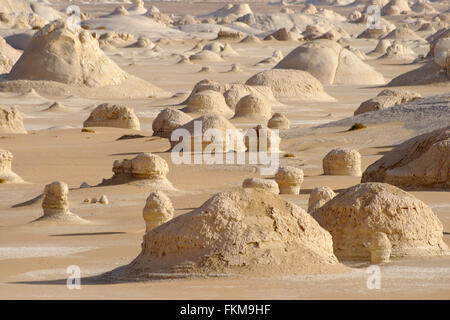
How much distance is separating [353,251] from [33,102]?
24511mm

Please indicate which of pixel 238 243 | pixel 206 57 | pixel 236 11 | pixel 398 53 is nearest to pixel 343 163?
pixel 238 243

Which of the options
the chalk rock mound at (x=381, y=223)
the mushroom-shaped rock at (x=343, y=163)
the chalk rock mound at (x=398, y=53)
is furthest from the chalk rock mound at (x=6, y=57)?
the chalk rock mound at (x=381, y=223)

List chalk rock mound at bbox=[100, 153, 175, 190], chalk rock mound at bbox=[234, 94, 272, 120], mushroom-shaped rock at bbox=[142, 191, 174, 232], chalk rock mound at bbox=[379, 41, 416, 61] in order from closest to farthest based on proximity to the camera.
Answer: mushroom-shaped rock at bbox=[142, 191, 174, 232] → chalk rock mound at bbox=[100, 153, 175, 190] → chalk rock mound at bbox=[234, 94, 272, 120] → chalk rock mound at bbox=[379, 41, 416, 61]

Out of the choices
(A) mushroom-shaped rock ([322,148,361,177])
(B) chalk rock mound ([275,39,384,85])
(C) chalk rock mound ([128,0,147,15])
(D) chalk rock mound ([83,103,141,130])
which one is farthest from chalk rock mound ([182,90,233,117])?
(C) chalk rock mound ([128,0,147,15])

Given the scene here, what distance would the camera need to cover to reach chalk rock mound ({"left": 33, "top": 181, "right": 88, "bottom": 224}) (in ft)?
39.7

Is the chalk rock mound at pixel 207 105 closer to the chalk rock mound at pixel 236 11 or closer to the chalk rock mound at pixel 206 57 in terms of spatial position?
the chalk rock mound at pixel 206 57

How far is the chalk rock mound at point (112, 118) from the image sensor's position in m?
25.3

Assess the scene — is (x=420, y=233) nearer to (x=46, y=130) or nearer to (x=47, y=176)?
(x=47, y=176)

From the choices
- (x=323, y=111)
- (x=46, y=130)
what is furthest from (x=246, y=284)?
(x=323, y=111)

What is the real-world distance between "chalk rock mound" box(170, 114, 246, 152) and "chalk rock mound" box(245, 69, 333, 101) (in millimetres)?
12879

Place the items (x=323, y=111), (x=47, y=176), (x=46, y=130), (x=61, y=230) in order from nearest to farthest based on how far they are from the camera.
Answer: (x=61, y=230)
(x=47, y=176)
(x=46, y=130)
(x=323, y=111)

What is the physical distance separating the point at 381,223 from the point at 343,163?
840 centimetres

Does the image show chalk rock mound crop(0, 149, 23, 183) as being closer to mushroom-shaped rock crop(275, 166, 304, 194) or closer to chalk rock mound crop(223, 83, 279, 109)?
mushroom-shaped rock crop(275, 166, 304, 194)

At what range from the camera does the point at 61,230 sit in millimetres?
11477
